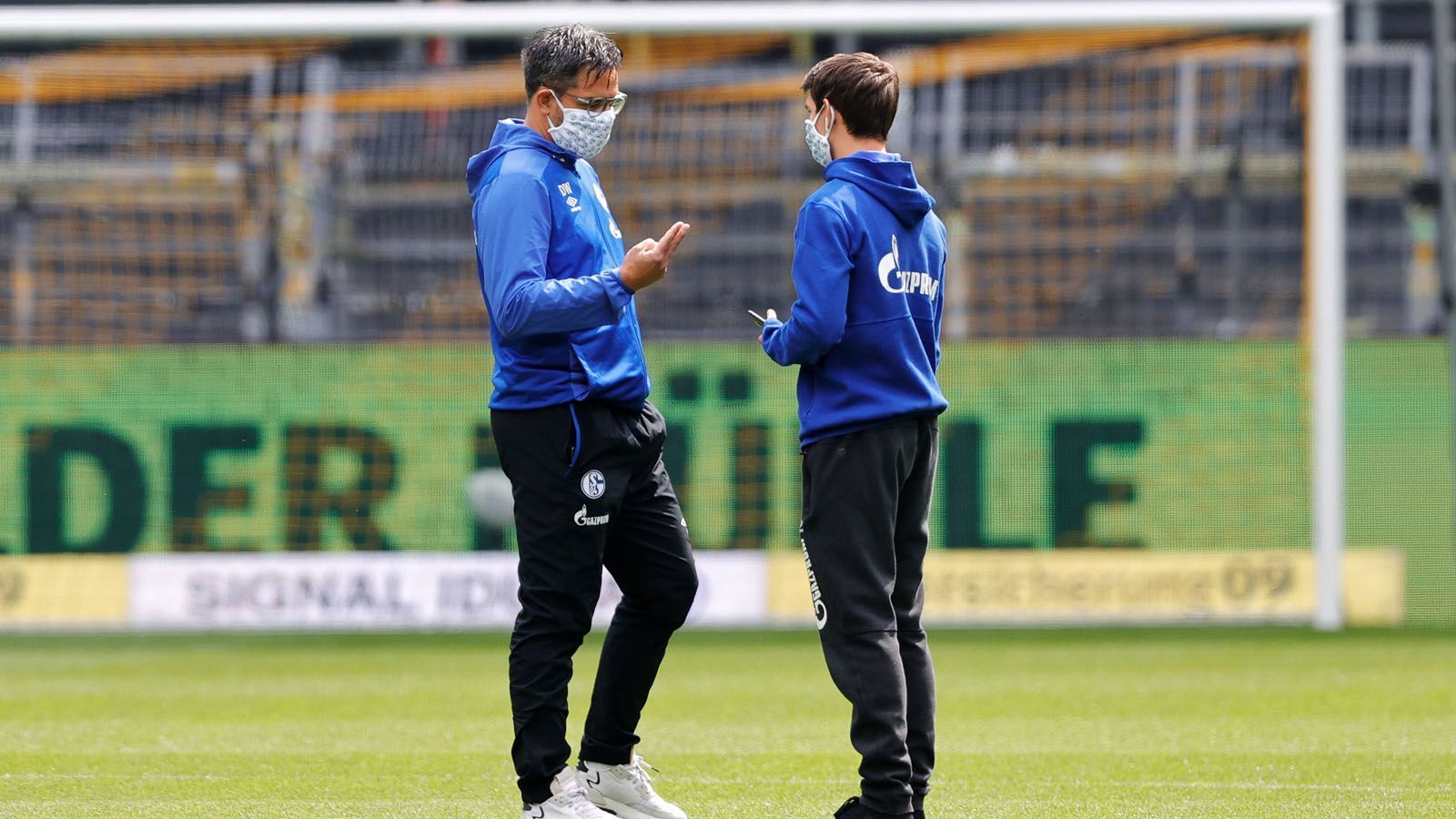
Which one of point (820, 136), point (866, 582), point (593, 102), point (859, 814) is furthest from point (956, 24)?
point (859, 814)

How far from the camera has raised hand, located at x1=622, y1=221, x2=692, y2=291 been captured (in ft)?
13.9

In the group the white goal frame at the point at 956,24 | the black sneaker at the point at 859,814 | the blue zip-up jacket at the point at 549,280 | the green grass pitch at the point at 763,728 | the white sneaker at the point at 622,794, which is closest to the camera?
the black sneaker at the point at 859,814

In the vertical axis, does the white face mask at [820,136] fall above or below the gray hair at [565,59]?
below

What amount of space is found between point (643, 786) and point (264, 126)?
8.14 m

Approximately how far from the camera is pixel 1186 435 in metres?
12.0

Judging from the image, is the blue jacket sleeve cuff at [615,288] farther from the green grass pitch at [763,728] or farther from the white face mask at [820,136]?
the green grass pitch at [763,728]

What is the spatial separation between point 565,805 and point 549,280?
1188 mm

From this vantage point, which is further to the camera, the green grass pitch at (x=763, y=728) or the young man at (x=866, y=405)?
the green grass pitch at (x=763, y=728)

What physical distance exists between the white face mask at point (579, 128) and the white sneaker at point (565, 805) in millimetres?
1458

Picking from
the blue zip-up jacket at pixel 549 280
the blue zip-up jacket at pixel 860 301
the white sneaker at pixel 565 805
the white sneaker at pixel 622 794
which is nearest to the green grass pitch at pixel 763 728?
the white sneaker at pixel 622 794

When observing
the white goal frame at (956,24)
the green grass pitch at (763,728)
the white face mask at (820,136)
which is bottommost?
the green grass pitch at (763,728)

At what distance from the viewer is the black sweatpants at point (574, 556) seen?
443 centimetres

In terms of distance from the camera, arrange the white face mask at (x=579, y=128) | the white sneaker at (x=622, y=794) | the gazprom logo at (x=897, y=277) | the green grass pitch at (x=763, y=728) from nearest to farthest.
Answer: the gazprom logo at (x=897, y=277)
the white face mask at (x=579, y=128)
the white sneaker at (x=622, y=794)
the green grass pitch at (x=763, y=728)

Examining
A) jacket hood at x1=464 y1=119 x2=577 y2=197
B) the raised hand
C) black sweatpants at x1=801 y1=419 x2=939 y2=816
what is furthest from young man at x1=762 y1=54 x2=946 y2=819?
jacket hood at x1=464 y1=119 x2=577 y2=197
